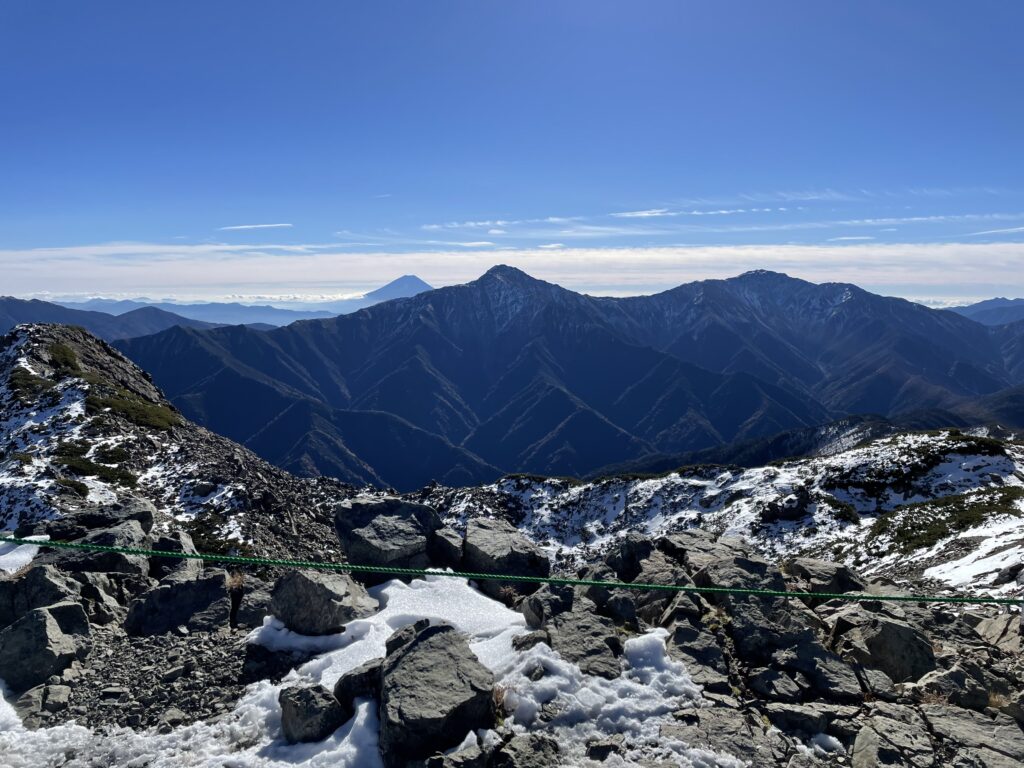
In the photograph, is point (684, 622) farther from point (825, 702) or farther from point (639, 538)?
point (639, 538)

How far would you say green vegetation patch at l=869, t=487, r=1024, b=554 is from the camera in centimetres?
3709

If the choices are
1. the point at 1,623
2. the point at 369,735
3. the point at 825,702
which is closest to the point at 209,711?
the point at 369,735

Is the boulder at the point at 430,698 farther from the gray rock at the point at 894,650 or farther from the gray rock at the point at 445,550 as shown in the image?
the gray rock at the point at 894,650

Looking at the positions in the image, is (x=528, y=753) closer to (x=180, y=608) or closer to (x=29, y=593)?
(x=180, y=608)

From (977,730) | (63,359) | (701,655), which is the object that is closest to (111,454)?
(63,359)

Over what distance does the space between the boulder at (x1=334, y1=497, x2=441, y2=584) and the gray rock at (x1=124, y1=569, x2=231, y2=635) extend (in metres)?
3.84

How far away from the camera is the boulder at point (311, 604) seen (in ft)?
46.0

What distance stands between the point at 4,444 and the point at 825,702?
53.7 m

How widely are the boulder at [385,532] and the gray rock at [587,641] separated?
647cm

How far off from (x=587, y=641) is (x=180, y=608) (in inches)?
414

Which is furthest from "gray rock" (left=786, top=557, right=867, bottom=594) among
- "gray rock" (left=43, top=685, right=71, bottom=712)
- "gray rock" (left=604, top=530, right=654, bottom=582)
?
"gray rock" (left=43, top=685, right=71, bottom=712)

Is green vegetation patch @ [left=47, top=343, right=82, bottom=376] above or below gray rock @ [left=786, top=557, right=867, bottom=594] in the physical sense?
above

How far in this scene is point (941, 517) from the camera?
4369cm

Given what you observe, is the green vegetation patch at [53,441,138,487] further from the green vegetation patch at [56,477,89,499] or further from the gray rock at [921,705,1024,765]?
the gray rock at [921,705,1024,765]
